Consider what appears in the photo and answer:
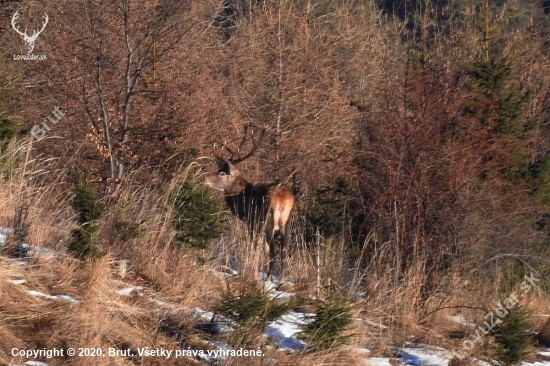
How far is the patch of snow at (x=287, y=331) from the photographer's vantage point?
19.8ft

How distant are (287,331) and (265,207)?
11.8 feet

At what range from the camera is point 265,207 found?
9789mm

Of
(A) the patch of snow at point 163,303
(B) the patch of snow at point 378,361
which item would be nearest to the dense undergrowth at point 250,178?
(A) the patch of snow at point 163,303

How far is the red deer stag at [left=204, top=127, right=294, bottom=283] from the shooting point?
935cm

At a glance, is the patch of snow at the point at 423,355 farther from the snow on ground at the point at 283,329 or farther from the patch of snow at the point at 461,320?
the patch of snow at the point at 461,320

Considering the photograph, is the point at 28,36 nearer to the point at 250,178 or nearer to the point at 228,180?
the point at 228,180

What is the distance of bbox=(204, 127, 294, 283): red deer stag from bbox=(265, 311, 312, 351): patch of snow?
1806mm

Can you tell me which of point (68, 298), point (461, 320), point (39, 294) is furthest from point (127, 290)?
point (461, 320)

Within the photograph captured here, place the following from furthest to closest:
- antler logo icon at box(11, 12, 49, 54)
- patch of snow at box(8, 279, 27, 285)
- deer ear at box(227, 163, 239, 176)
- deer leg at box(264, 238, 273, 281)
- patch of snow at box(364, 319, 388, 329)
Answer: antler logo icon at box(11, 12, 49, 54) → deer ear at box(227, 163, 239, 176) → deer leg at box(264, 238, 273, 281) → patch of snow at box(364, 319, 388, 329) → patch of snow at box(8, 279, 27, 285)

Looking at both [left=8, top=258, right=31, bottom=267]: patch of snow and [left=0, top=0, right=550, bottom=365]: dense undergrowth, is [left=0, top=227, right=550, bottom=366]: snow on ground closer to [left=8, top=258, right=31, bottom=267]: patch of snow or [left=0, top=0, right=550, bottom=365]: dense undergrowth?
[left=8, top=258, right=31, bottom=267]: patch of snow

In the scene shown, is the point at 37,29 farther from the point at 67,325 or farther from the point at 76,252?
the point at 67,325

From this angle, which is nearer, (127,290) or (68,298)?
(68,298)

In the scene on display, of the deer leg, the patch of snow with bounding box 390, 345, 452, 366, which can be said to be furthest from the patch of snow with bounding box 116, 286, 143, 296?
the patch of snow with bounding box 390, 345, 452, 366

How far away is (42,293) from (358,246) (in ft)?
15.9
